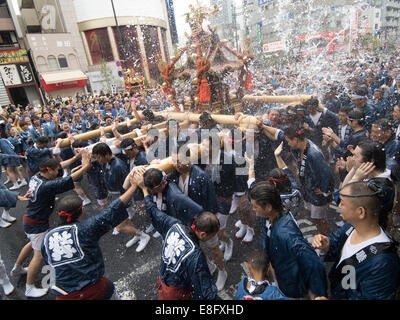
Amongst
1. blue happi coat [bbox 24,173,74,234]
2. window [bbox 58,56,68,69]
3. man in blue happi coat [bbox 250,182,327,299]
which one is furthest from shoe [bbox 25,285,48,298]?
window [bbox 58,56,68,69]

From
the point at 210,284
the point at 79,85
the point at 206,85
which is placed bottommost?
the point at 210,284

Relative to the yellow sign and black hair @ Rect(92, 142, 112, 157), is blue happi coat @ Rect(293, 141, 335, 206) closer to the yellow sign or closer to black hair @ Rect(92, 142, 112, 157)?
black hair @ Rect(92, 142, 112, 157)

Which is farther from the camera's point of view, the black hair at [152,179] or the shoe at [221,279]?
the shoe at [221,279]

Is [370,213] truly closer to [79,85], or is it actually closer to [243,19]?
[79,85]

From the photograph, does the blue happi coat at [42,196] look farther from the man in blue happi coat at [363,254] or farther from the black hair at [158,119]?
the black hair at [158,119]

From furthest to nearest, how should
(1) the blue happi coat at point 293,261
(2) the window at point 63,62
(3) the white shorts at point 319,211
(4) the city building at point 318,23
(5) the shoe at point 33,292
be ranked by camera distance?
(4) the city building at point 318,23
(2) the window at point 63,62
(5) the shoe at point 33,292
(3) the white shorts at point 319,211
(1) the blue happi coat at point 293,261

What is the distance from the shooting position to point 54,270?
7.50 feet

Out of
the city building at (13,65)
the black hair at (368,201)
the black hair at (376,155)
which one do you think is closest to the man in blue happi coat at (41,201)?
the black hair at (368,201)

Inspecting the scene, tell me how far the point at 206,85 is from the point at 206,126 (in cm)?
206

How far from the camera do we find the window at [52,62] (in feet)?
89.8

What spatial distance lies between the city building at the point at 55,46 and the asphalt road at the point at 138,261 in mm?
28063

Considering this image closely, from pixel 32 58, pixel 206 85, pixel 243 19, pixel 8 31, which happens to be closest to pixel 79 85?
pixel 32 58

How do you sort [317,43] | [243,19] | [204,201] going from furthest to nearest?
1. [243,19]
2. [317,43]
3. [204,201]

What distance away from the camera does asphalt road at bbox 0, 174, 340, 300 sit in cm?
329
